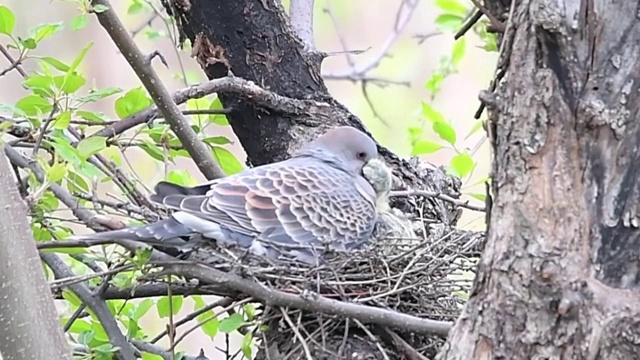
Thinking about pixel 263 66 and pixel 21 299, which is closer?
pixel 21 299

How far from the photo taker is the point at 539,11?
93 cm

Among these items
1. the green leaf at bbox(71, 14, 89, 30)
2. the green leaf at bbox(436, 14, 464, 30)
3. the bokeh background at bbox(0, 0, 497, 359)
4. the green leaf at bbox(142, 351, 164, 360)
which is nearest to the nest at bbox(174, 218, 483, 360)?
the green leaf at bbox(142, 351, 164, 360)

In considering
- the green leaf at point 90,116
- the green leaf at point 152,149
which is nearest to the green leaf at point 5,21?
the green leaf at point 90,116

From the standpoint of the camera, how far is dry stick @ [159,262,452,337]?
1.18m

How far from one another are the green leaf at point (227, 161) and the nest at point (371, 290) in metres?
0.31

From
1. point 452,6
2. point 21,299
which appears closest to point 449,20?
point 452,6

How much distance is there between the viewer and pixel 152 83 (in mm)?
1403

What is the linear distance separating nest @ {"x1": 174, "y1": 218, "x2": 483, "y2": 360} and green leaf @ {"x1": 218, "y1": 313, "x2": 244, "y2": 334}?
0.03 meters

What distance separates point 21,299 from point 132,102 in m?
0.62

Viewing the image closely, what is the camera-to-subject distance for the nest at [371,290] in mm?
1336

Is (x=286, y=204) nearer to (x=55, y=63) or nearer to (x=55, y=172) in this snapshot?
(x=55, y=63)

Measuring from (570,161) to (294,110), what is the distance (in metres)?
0.91

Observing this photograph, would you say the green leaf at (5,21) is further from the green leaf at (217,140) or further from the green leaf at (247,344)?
the green leaf at (247,344)

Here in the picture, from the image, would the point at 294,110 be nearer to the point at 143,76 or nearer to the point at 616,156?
the point at 143,76
